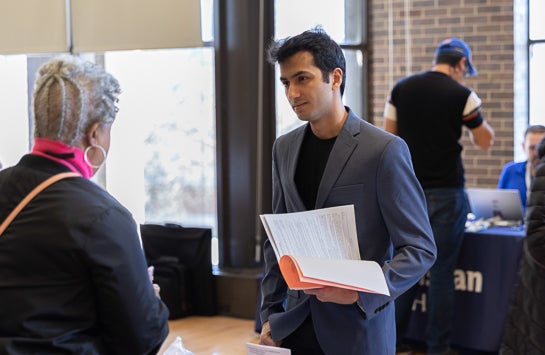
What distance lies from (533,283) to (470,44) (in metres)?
4.94

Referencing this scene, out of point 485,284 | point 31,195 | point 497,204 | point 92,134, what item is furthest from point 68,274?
point 497,204

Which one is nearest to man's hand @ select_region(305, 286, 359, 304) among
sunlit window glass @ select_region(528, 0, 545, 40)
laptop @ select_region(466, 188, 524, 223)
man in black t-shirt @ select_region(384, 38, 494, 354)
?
man in black t-shirt @ select_region(384, 38, 494, 354)

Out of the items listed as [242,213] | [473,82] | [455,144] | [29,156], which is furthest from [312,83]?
[473,82]

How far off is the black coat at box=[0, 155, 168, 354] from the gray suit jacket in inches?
23.3

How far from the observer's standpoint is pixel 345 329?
7.00 feet

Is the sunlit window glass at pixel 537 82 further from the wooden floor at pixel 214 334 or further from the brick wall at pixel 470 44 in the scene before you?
the wooden floor at pixel 214 334

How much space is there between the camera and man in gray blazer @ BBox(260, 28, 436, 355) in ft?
6.95

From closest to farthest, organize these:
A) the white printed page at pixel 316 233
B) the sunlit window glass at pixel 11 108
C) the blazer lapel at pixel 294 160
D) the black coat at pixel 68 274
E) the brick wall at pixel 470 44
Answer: the black coat at pixel 68 274 → the white printed page at pixel 316 233 → the blazer lapel at pixel 294 160 → the brick wall at pixel 470 44 → the sunlit window glass at pixel 11 108

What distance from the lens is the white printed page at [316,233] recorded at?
2020 millimetres

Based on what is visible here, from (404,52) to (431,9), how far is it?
411 mm

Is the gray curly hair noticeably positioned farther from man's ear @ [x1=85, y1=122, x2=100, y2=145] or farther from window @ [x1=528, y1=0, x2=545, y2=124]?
window @ [x1=528, y1=0, x2=545, y2=124]

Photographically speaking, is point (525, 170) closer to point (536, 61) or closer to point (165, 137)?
point (536, 61)

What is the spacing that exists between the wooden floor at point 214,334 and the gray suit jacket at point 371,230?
302cm

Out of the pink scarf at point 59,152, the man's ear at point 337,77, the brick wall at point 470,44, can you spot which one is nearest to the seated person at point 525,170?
the brick wall at point 470,44
